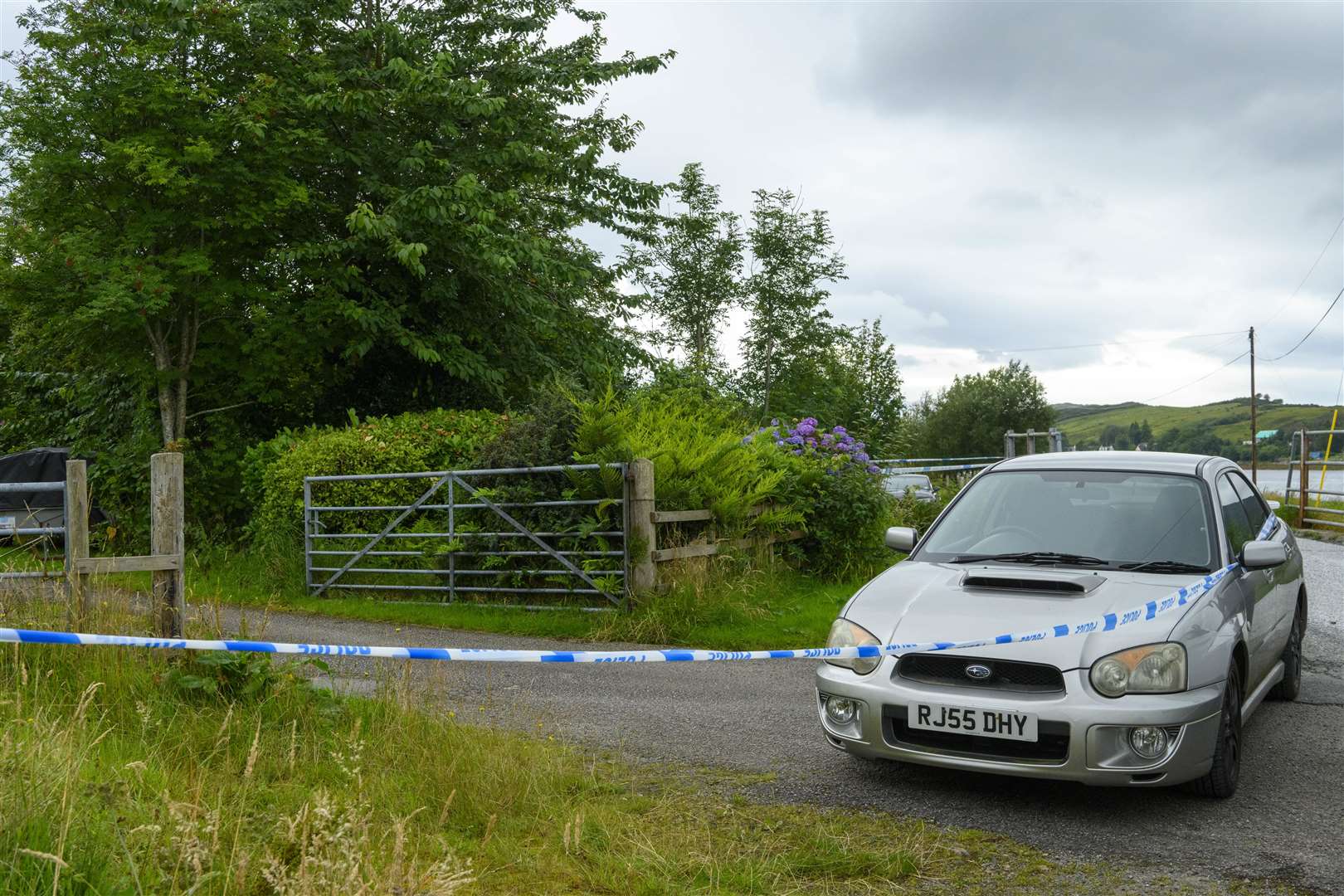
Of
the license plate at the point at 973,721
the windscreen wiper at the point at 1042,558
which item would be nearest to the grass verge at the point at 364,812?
the license plate at the point at 973,721

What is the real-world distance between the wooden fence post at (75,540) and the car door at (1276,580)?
6.89 meters

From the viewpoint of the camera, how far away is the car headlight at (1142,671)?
15.5 feet

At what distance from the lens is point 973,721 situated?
15.7 ft

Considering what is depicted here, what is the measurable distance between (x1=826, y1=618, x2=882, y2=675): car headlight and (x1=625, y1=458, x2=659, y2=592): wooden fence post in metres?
5.21

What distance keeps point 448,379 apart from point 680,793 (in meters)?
14.8

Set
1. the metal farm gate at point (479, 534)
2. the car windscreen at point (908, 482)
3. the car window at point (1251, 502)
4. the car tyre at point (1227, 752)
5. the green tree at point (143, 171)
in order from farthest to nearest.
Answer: the car windscreen at point (908, 482)
the green tree at point (143, 171)
the metal farm gate at point (479, 534)
the car window at point (1251, 502)
the car tyre at point (1227, 752)

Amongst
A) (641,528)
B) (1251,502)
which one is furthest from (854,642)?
(641,528)

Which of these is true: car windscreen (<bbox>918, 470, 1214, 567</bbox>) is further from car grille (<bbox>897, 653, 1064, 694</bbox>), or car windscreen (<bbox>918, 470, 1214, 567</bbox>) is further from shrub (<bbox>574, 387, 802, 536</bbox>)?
shrub (<bbox>574, 387, 802, 536</bbox>)

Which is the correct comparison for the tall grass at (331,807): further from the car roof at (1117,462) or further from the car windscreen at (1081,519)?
the car roof at (1117,462)

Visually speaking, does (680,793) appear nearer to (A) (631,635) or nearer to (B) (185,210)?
(A) (631,635)

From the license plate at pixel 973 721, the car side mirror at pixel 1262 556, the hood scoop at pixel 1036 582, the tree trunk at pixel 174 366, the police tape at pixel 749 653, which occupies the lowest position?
the license plate at pixel 973 721

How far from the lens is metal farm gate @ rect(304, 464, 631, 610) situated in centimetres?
1107

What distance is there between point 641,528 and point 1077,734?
6366 millimetres

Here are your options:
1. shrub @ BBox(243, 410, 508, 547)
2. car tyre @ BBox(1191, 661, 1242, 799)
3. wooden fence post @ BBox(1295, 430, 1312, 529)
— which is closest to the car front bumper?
car tyre @ BBox(1191, 661, 1242, 799)
